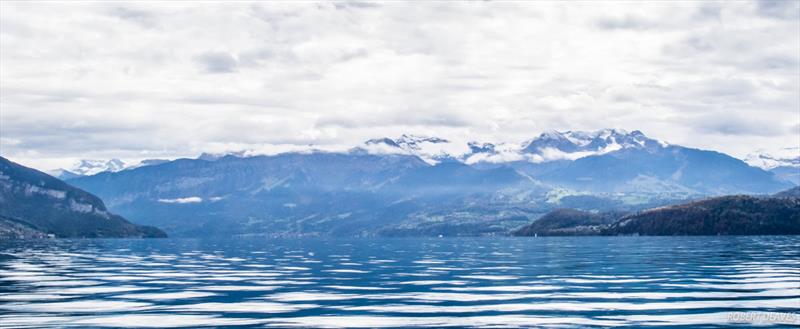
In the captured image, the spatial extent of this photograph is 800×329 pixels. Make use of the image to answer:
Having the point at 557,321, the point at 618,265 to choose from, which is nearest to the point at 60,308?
the point at 557,321

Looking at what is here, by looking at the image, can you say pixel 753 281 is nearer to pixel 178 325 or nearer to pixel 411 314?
pixel 411 314

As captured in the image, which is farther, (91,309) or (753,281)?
(753,281)

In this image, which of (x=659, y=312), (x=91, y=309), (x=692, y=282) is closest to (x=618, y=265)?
(x=692, y=282)

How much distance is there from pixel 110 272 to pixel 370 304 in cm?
5590

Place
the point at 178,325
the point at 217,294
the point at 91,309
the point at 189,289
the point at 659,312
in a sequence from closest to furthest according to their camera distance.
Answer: the point at 178,325 → the point at 659,312 → the point at 91,309 → the point at 217,294 → the point at 189,289

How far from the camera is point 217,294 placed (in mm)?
78625

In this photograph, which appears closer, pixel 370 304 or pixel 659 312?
pixel 659 312

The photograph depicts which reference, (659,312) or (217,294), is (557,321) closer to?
(659,312)

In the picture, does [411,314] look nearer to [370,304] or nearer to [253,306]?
[370,304]

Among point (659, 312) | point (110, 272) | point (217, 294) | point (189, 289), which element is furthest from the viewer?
point (110, 272)

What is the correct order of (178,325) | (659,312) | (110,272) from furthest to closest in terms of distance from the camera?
1. (110,272)
2. (659,312)
3. (178,325)

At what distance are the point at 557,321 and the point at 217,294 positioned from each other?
109 ft

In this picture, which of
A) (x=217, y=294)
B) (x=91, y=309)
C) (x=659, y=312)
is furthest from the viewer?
(x=217, y=294)

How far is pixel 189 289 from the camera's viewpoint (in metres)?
84.1
